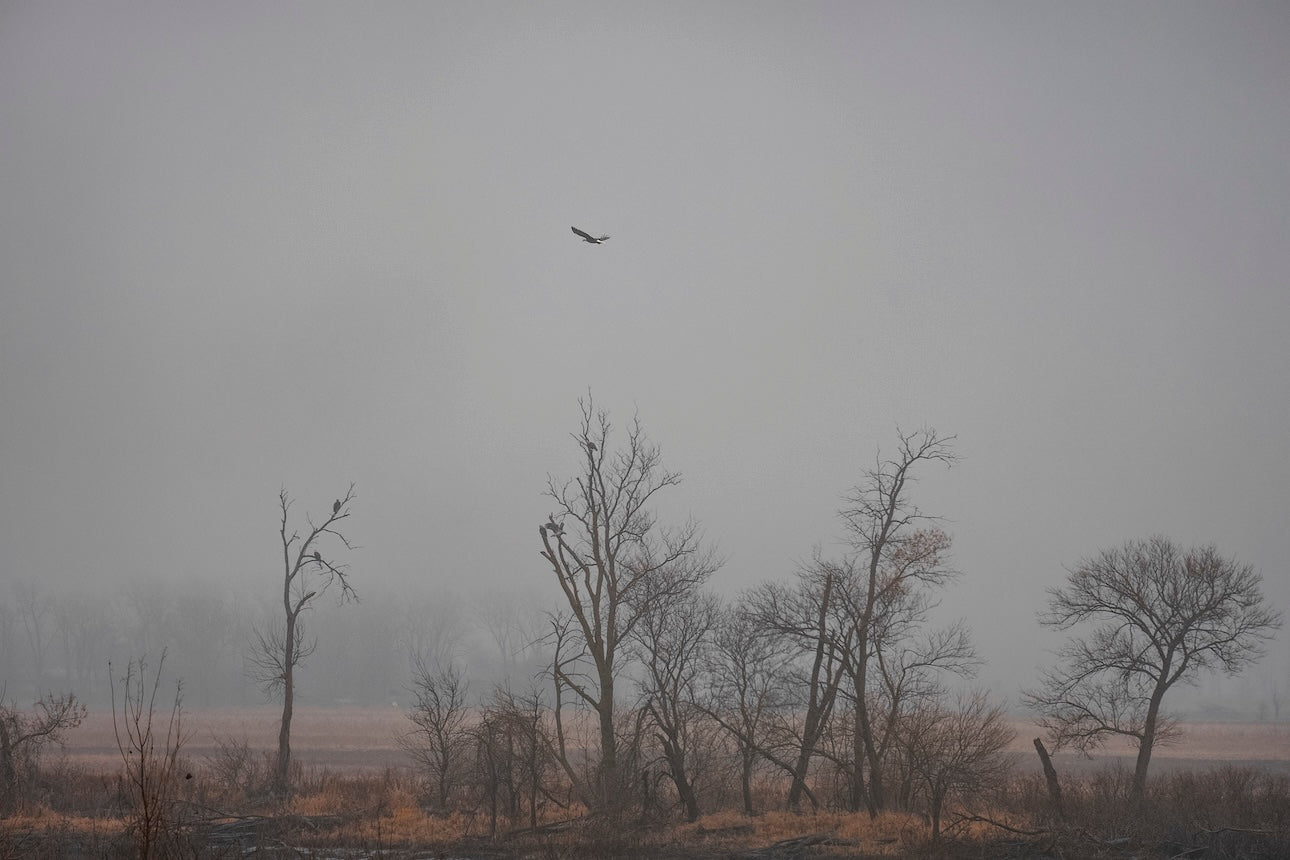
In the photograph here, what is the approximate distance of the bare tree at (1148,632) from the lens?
100 ft

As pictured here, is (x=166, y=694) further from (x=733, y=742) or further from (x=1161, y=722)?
(x=1161, y=722)

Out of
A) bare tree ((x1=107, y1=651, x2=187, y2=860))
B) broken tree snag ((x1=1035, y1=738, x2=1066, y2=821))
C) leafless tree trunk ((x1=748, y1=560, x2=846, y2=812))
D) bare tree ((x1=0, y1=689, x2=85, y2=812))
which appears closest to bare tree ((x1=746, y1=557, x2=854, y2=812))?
leafless tree trunk ((x1=748, y1=560, x2=846, y2=812))

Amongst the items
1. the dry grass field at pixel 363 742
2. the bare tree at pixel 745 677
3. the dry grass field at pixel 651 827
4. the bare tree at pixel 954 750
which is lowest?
the dry grass field at pixel 363 742

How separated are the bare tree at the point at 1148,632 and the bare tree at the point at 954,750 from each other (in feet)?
17.6

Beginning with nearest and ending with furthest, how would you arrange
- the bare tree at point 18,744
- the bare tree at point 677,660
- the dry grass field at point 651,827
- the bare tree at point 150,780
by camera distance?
the bare tree at point 150,780 < the dry grass field at point 651,827 < the bare tree at point 18,744 < the bare tree at point 677,660

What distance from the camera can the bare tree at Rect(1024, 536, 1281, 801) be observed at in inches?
1203

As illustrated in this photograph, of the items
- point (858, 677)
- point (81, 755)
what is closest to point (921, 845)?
point (858, 677)

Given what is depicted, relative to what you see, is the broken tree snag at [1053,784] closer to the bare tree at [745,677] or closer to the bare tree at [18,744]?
the bare tree at [745,677]

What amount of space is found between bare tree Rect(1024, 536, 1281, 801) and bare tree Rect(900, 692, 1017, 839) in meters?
5.37

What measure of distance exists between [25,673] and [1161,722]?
13865 centimetres

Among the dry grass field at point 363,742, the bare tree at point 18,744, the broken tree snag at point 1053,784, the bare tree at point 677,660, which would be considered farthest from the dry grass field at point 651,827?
the dry grass field at point 363,742

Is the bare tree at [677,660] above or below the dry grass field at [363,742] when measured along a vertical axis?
above

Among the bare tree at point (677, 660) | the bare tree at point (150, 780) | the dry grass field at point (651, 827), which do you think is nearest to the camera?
the bare tree at point (150, 780)

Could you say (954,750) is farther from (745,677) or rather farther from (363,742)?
(363,742)
